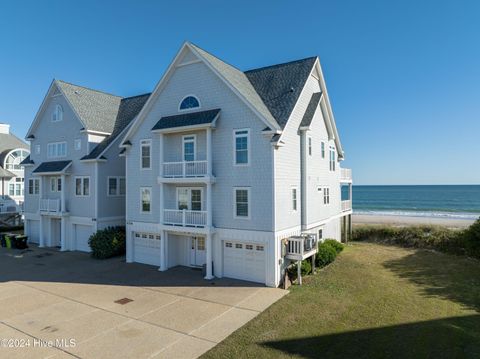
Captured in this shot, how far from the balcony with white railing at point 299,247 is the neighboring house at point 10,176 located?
36.7 metres

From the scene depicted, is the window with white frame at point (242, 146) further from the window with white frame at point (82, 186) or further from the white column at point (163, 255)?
the window with white frame at point (82, 186)

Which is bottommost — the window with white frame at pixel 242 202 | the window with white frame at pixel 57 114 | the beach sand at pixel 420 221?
the beach sand at pixel 420 221

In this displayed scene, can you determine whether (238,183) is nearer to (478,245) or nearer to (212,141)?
(212,141)

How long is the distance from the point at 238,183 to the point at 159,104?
7.38 metres

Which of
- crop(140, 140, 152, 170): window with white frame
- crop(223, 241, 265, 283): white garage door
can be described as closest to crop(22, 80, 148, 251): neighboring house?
crop(140, 140, 152, 170): window with white frame

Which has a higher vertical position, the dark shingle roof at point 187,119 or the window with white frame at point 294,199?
the dark shingle roof at point 187,119

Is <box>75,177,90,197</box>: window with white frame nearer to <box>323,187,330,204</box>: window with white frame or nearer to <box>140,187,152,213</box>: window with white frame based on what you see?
<box>140,187,152,213</box>: window with white frame

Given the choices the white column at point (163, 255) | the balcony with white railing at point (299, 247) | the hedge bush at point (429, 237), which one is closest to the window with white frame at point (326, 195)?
the balcony with white railing at point (299, 247)

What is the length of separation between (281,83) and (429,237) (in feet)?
53.9

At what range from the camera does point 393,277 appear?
16.2 metres

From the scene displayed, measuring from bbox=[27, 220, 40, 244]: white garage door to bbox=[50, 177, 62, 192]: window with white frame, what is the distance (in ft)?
13.9

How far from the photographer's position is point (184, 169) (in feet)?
56.3

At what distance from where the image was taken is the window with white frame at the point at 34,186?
1065 inches

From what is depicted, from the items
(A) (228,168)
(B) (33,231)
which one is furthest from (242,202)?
(B) (33,231)
